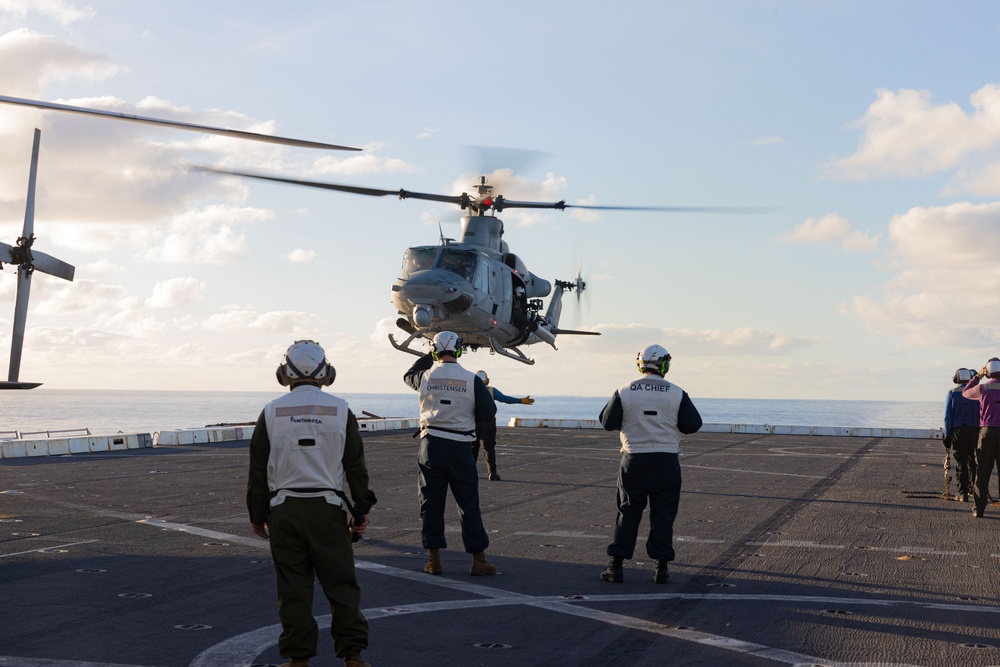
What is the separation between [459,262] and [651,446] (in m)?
21.3

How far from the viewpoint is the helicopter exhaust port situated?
1156 inches

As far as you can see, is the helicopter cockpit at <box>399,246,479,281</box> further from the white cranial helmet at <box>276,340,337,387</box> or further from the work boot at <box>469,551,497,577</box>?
the white cranial helmet at <box>276,340,337,387</box>

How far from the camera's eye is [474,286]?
30.5 meters

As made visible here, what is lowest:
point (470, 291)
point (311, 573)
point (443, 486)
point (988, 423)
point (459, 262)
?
point (311, 573)

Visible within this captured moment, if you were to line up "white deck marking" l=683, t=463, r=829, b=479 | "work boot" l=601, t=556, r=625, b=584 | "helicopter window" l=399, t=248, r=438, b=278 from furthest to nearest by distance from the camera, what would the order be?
"helicopter window" l=399, t=248, r=438, b=278 < "white deck marking" l=683, t=463, r=829, b=479 < "work boot" l=601, t=556, r=625, b=584

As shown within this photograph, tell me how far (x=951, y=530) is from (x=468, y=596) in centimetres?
759

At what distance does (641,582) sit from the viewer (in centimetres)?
946

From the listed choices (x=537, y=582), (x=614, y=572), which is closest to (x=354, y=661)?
(x=537, y=582)

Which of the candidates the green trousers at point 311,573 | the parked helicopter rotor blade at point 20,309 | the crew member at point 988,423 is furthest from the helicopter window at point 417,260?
the green trousers at point 311,573

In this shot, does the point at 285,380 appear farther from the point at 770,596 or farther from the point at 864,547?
the point at 864,547

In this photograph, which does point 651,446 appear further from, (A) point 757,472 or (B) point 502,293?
(B) point 502,293

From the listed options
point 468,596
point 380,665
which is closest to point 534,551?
point 468,596

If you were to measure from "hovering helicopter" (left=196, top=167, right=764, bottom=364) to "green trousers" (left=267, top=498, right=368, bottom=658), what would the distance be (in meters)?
20.3

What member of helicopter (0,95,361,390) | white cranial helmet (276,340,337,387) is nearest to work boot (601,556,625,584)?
white cranial helmet (276,340,337,387)
